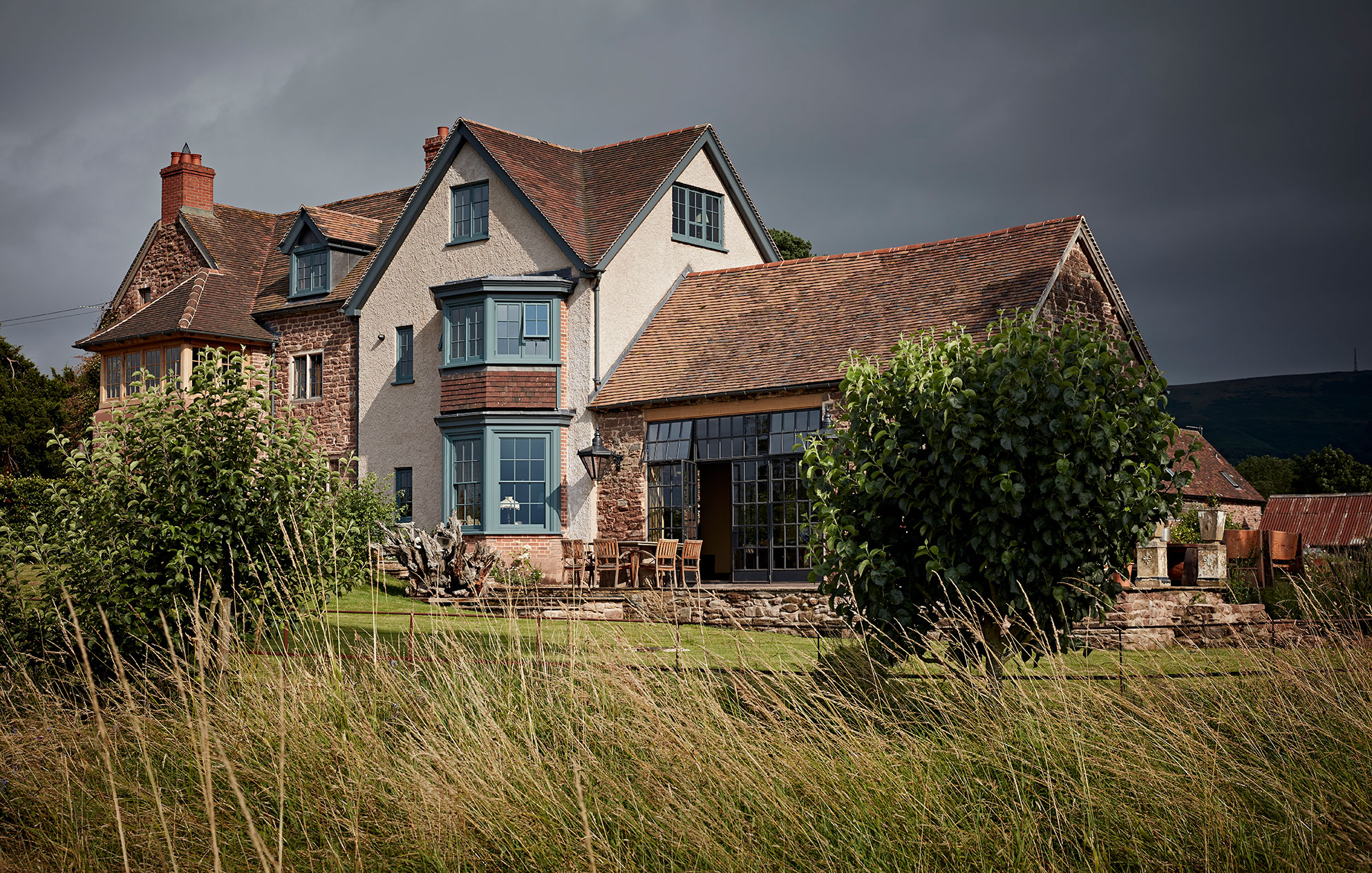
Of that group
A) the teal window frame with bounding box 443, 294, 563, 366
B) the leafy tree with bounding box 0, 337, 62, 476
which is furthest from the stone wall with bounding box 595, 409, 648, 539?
the leafy tree with bounding box 0, 337, 62, 476

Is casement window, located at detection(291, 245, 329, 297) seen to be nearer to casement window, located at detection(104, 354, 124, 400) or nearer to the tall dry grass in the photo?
casement window, located at detection(104, 354, 124, 400)

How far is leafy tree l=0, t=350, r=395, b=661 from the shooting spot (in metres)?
8.86

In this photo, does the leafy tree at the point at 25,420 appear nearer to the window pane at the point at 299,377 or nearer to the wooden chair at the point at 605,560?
the window pane at the point at 299,377

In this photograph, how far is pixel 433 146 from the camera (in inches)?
1095

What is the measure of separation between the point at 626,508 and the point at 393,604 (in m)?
4.92

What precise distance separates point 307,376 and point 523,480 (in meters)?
7.58

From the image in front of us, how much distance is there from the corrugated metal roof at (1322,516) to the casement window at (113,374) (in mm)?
38550

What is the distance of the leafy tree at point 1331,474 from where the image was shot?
57031 mm

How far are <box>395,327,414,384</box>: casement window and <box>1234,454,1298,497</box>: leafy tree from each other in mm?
57183

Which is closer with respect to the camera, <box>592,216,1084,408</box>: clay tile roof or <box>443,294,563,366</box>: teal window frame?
<box>592,216,1084,408</box>: clay tile roof

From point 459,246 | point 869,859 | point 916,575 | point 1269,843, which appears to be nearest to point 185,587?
point 916,575

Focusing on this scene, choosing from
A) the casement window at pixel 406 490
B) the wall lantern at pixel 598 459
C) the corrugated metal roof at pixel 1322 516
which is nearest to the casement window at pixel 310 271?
the casement window at pixel 406 490

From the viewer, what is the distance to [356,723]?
6031 millimetres

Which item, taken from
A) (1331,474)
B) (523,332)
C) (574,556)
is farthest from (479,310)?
(1331,474)
